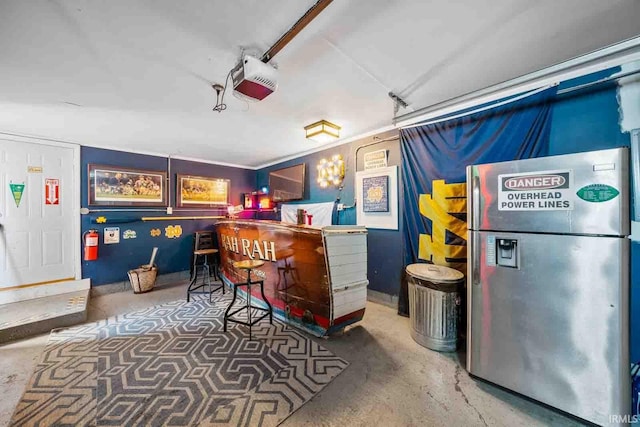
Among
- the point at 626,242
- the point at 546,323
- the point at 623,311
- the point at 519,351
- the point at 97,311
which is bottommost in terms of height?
the point at 97,311

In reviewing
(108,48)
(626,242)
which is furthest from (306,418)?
(108,48)

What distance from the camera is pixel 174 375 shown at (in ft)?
6.58

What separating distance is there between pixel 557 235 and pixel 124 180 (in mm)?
6209

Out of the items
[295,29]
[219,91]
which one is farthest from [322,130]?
[295,29]

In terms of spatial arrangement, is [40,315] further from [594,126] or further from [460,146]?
[594,126]

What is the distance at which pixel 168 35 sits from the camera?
1611 mm

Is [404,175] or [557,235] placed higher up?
[404,175]

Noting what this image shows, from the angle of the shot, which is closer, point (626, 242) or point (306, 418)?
point (626, 242)

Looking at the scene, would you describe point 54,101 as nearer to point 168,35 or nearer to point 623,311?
point 168,35

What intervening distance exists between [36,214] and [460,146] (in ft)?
20.9

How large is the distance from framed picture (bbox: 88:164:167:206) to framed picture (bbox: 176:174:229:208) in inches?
11.7

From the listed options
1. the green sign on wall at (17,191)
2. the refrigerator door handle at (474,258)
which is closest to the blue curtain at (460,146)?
the refrigerator door handle at (474,258)

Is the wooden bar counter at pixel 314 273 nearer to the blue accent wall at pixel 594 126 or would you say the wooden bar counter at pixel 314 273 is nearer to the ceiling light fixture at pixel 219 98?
the ceiling light fixture at pixel 219 98

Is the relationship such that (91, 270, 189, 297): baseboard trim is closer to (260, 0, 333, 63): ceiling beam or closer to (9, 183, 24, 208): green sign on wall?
(9, 183, 24, 208): green sign on wall
